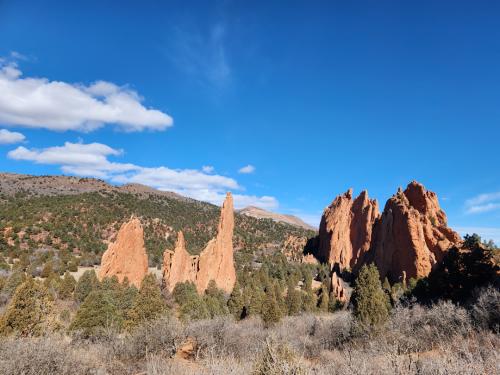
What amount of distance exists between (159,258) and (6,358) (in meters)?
66.8

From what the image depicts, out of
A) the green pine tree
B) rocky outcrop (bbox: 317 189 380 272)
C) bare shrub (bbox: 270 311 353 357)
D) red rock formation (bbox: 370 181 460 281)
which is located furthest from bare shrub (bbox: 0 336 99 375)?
rocky outcrop (bbox: 317 189 380 272)

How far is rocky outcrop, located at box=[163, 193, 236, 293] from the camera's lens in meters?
45.7

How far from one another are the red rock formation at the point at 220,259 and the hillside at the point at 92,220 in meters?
22.5

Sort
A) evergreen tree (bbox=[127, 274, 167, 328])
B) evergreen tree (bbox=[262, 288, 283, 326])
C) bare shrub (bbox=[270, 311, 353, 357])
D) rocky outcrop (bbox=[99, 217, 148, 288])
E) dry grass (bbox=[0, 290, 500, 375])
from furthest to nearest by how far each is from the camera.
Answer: rocky outcrop (bbox=[99, 217, 148, 288]) → evergreen tree (bbox=[262, 288, 283, 326]) → evergreen tree (bbox=[127, 274, 167, 328]) → bare shrub (bbox=[270, 311, 353, 357]) → dry grass (bbox=[0, 290, 500, 375])

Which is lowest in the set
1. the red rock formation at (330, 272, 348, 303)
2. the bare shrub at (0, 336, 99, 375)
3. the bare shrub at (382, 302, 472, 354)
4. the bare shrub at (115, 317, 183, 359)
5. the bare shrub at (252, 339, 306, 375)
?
the red rock formation at (330, 272, 348, 303)

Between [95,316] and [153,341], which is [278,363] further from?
[95,316]

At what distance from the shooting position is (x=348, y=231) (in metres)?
94.4

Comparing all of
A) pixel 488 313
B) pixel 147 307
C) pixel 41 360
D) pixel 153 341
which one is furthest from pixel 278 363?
pixel 147 307

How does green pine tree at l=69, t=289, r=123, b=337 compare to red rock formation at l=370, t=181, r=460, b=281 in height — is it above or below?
below

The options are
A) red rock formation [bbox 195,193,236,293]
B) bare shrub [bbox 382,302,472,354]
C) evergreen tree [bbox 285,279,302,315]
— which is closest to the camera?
bare shrub [bbox 382,302,472,354]

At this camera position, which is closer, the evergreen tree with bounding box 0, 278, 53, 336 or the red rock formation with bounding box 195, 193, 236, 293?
the evergreen tree with bounding box 0, 278, 53, 336

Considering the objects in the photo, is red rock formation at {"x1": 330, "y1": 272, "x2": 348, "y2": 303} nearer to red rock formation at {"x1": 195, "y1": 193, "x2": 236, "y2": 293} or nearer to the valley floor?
red rock formation at {"x1": 195, "y1": 193, "x2": 236, "y2": 293}

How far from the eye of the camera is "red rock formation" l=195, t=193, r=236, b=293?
5072cm

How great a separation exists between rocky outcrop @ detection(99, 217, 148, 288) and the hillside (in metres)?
24.6
